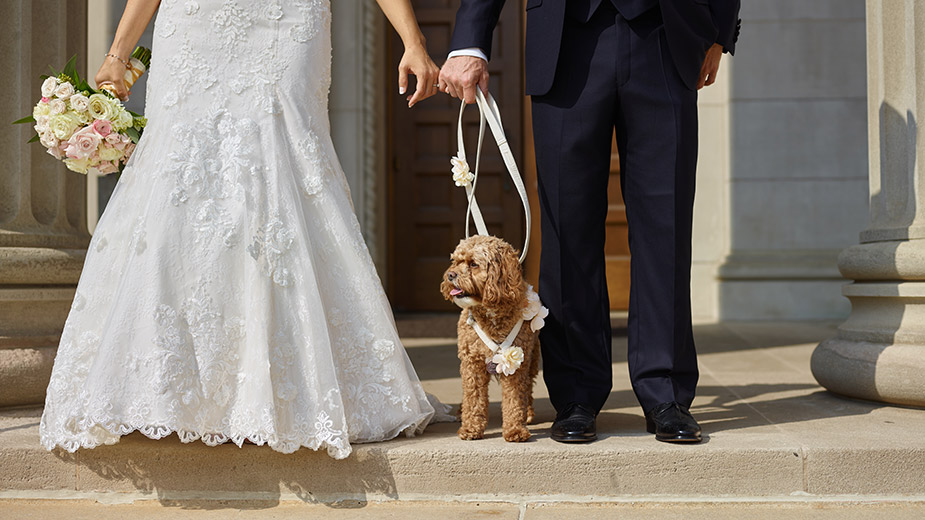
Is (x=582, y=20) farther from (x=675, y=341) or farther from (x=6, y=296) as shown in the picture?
(x=6, y=296)

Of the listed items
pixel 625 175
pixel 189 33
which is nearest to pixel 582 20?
pixel 625 175

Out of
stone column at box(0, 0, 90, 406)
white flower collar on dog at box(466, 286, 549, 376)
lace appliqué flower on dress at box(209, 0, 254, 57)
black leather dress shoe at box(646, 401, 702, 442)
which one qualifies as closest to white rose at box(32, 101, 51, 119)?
lace appliqué flower on dress at box(209, 0, 254, 57)

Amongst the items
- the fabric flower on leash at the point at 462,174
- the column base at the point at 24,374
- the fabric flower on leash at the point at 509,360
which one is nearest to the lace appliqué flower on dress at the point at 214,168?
the fabric flower on leash at the point at 462,174

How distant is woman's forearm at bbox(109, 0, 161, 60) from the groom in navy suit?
3.27 ft

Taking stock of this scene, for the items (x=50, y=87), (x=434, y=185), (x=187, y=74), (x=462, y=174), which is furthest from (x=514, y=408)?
(x=434, y=185)

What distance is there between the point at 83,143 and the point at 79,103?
5.0 inches

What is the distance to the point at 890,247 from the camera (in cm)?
317

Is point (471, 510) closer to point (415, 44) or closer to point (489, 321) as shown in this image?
point (489, 321)

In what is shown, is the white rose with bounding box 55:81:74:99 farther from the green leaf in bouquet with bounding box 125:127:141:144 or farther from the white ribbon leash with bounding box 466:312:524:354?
the white ribbon leash with bounding box 466:312:524:354

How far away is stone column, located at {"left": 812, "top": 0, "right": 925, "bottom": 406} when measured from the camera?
304cm

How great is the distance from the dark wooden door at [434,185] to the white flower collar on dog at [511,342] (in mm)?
5125

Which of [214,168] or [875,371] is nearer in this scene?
[214,168]

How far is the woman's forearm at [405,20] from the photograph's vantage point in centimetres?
266

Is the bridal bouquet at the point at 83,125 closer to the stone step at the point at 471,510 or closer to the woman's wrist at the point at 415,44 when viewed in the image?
the woman's wrist at the point at 415,44
